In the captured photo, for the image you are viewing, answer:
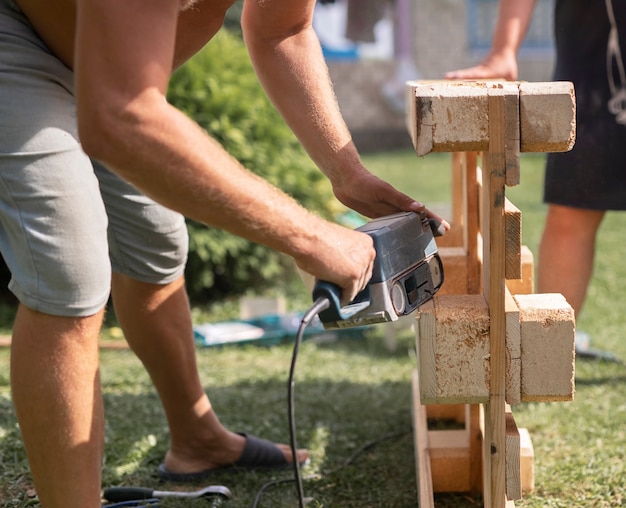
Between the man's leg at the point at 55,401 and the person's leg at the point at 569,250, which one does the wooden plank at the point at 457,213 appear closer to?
the person's leg at the point at 569,250

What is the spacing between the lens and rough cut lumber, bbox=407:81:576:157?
4.91ft

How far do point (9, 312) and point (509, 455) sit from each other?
3.49 metres

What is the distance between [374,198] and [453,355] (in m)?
0.44

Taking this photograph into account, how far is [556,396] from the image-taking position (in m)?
1.58

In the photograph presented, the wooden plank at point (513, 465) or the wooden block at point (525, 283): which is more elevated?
the wooden block at point (525, 283)

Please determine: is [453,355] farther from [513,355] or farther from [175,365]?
[175,365]

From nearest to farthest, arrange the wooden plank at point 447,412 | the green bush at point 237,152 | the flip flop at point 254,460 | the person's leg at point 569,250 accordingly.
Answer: the flip flop at point 254,460 < the wooden plank at point 447,412 < the person's leg at point 569,250 < the green bush at point 237,152

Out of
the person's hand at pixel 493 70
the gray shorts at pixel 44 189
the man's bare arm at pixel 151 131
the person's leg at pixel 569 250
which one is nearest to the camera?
the man's bare arm at pixel 151 131

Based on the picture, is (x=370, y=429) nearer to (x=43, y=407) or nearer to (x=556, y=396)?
(x=556, y=396)

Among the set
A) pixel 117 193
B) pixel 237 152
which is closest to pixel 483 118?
pixel 117 193

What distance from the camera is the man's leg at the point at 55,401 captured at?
156 centimetres

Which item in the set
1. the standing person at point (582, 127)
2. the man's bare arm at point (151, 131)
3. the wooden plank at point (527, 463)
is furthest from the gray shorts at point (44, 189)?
the standing person at point (582, 127)

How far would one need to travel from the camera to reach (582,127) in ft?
8.96

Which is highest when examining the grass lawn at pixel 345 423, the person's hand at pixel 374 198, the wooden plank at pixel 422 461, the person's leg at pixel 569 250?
the person's hand at pixel 374 198
